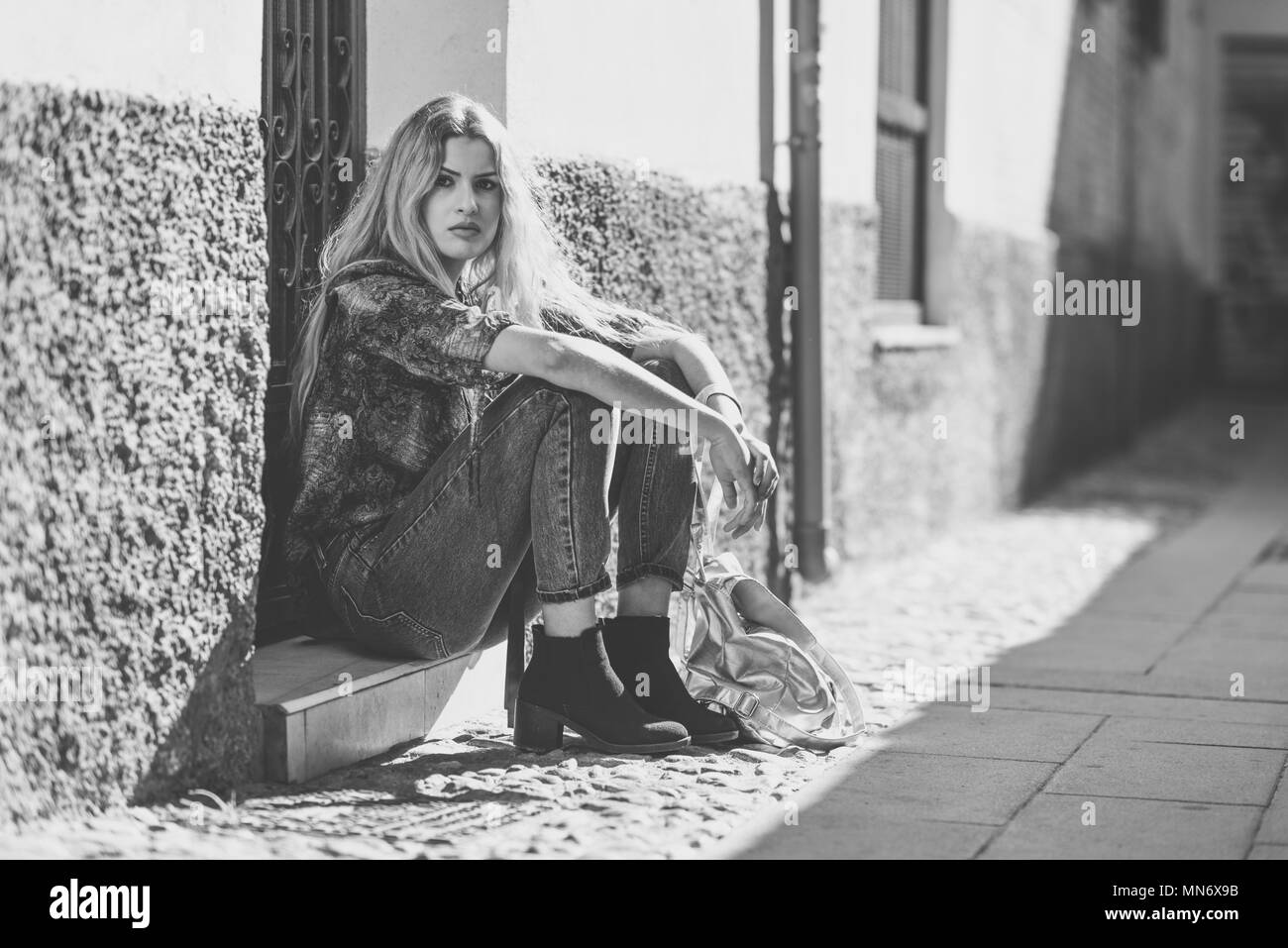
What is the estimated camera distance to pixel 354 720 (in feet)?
12.1

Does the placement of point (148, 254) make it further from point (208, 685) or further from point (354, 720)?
point (354, 720)

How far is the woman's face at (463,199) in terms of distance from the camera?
382cm

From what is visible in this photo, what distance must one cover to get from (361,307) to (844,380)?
331cm

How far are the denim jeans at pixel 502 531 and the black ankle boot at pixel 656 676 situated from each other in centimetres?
11

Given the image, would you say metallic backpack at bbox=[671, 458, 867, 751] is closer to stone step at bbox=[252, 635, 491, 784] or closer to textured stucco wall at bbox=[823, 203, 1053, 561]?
stone step at bbox=[252, 635, 491, 784]

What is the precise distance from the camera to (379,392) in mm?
3787

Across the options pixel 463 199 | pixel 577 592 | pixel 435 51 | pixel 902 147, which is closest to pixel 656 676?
pixel 577 592

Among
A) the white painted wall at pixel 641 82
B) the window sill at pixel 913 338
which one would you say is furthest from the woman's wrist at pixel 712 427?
the window sill at pixel 913 338

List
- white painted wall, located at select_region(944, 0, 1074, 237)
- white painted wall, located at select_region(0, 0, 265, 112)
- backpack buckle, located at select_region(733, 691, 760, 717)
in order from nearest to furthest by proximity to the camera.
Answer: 1. white painted wall, located at select_region(0, 0, 265, 112)
2. backpack buckle, located at select_region(733, 691, 760, 717)
3. white painted wall, located at select_region(944, 0, 1074, 237)

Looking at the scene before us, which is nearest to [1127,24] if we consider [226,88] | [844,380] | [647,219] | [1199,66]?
[1199,66]

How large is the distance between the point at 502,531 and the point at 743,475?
1.75ft

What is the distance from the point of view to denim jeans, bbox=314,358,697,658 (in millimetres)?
3635

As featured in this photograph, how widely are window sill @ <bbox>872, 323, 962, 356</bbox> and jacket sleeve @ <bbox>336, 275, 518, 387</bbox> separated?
3.77 m

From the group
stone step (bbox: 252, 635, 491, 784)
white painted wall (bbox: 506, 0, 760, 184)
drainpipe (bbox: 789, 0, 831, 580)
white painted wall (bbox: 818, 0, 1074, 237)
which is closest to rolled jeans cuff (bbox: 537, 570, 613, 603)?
stone step (bbox: 252, 635, 491, 784)
